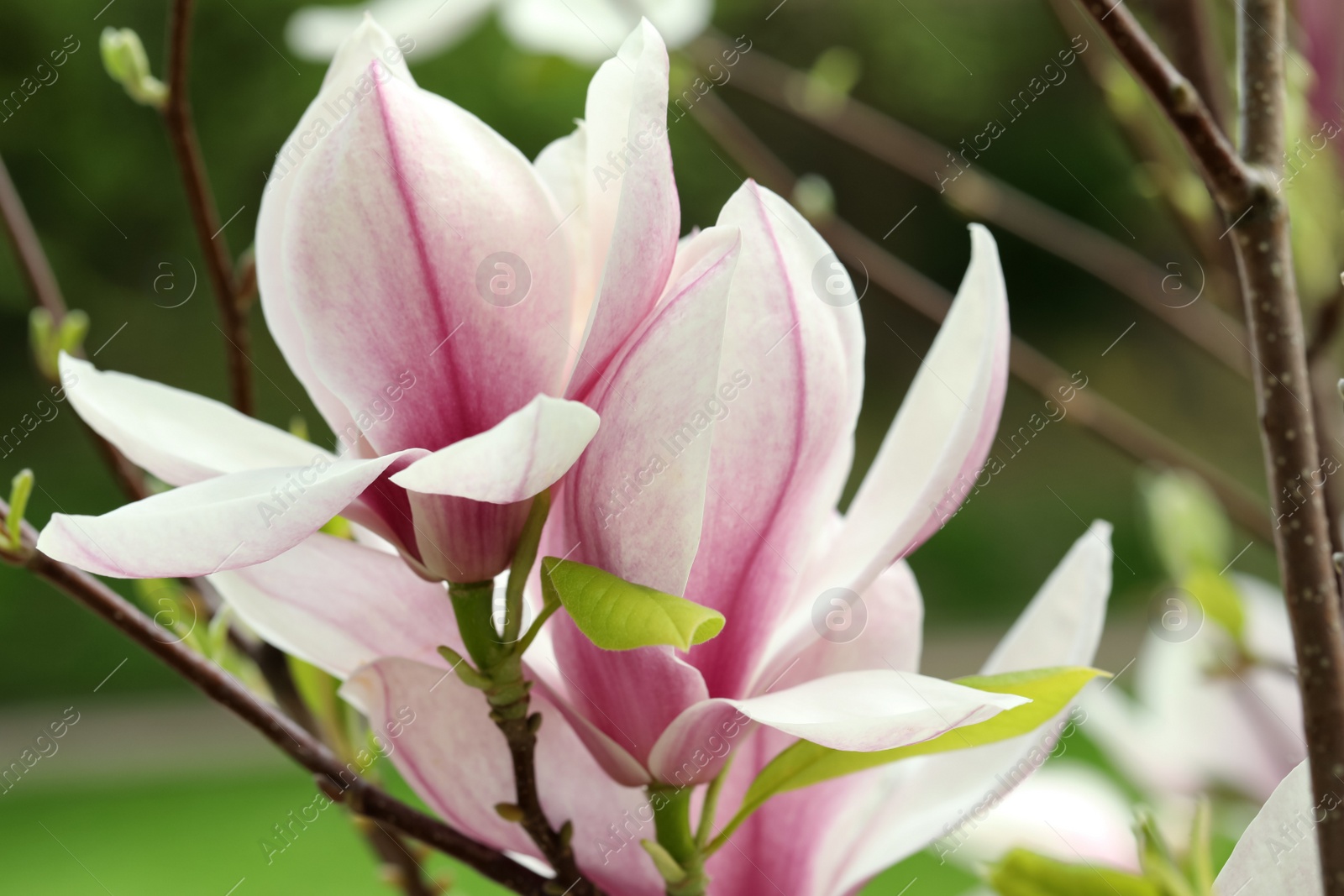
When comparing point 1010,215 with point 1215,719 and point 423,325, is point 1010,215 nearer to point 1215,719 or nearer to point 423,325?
point 1215,719

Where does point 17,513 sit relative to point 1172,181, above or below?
below

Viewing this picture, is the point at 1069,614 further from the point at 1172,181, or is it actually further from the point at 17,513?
the point at 1172,181

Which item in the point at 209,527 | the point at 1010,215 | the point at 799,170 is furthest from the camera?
the point at 799,170

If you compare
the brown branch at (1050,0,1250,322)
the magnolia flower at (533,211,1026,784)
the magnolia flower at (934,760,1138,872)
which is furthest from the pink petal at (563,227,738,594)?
the brown branch at (1050,0,1250,322)

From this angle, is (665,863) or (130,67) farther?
(130,67)

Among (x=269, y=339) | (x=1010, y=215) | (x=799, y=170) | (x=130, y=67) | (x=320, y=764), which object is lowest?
(x=269, y=339)

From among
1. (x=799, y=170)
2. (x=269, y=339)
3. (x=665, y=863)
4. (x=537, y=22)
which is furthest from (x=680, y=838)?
(x=799, y=170)

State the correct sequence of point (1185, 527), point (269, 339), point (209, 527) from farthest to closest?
point (269, 339), point (1185, 527), point (209, 527)
